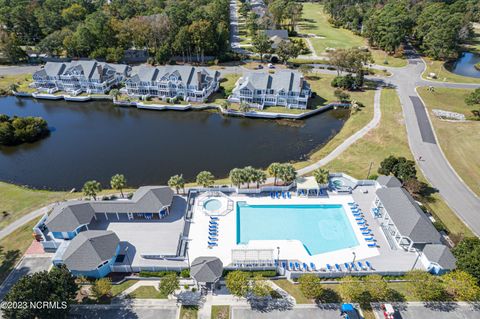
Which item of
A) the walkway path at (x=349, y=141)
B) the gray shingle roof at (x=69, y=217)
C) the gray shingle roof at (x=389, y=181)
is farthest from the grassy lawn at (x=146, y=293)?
the gray shingle roof at (x=389, y=181)

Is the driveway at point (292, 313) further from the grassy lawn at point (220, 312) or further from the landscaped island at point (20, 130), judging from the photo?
the landscaped island at point (20, 130)

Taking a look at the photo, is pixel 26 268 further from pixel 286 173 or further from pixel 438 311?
pixel 438 311

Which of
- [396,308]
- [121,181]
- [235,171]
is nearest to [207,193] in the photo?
[235,171]

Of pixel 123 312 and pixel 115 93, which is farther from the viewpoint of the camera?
pixel 115 93

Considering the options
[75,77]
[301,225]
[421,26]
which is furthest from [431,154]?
[75,77]

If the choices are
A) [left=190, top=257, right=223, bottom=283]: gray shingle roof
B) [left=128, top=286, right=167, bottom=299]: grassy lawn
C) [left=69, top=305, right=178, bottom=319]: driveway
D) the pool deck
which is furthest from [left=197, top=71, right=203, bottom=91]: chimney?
[left=69, top=305, right=178, bottom=319]: driveway
